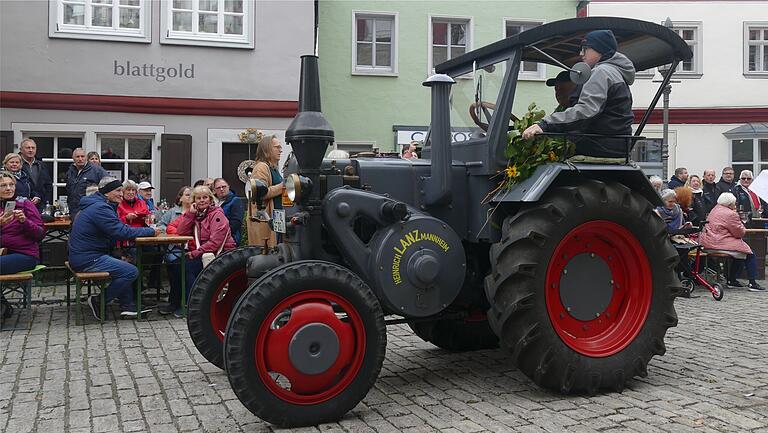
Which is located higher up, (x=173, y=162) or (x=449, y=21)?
(x=449, y=21)

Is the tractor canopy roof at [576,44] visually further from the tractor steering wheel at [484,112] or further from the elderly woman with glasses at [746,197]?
the elderly woman with glasses at [746,197]

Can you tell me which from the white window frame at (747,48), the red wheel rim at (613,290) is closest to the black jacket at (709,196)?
the red wheel rim at (613,290)

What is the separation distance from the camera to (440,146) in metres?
5.02

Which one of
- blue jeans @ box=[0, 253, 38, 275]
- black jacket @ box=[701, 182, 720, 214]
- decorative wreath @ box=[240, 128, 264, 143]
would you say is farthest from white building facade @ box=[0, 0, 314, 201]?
black jacket @ box=[701, 182, 720, 214]

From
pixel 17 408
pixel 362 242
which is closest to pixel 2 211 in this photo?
pixel 17 408

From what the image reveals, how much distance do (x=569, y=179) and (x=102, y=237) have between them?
5120 mm

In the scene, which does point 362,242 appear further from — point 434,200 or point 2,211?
point 2,211

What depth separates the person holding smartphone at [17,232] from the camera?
307 inches

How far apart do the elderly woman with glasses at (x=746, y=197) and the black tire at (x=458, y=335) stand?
859 cm

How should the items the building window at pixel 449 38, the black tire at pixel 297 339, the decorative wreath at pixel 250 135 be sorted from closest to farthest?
the black tire at pixel 297 339, the decorative wreath at pixel 250 135, the building window at pixel 449 38

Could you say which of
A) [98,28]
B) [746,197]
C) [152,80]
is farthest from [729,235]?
[98,28]

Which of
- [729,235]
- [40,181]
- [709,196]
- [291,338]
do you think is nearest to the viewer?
[291,338]

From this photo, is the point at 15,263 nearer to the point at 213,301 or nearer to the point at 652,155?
the point at 213,301

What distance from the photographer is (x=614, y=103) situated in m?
5.12
